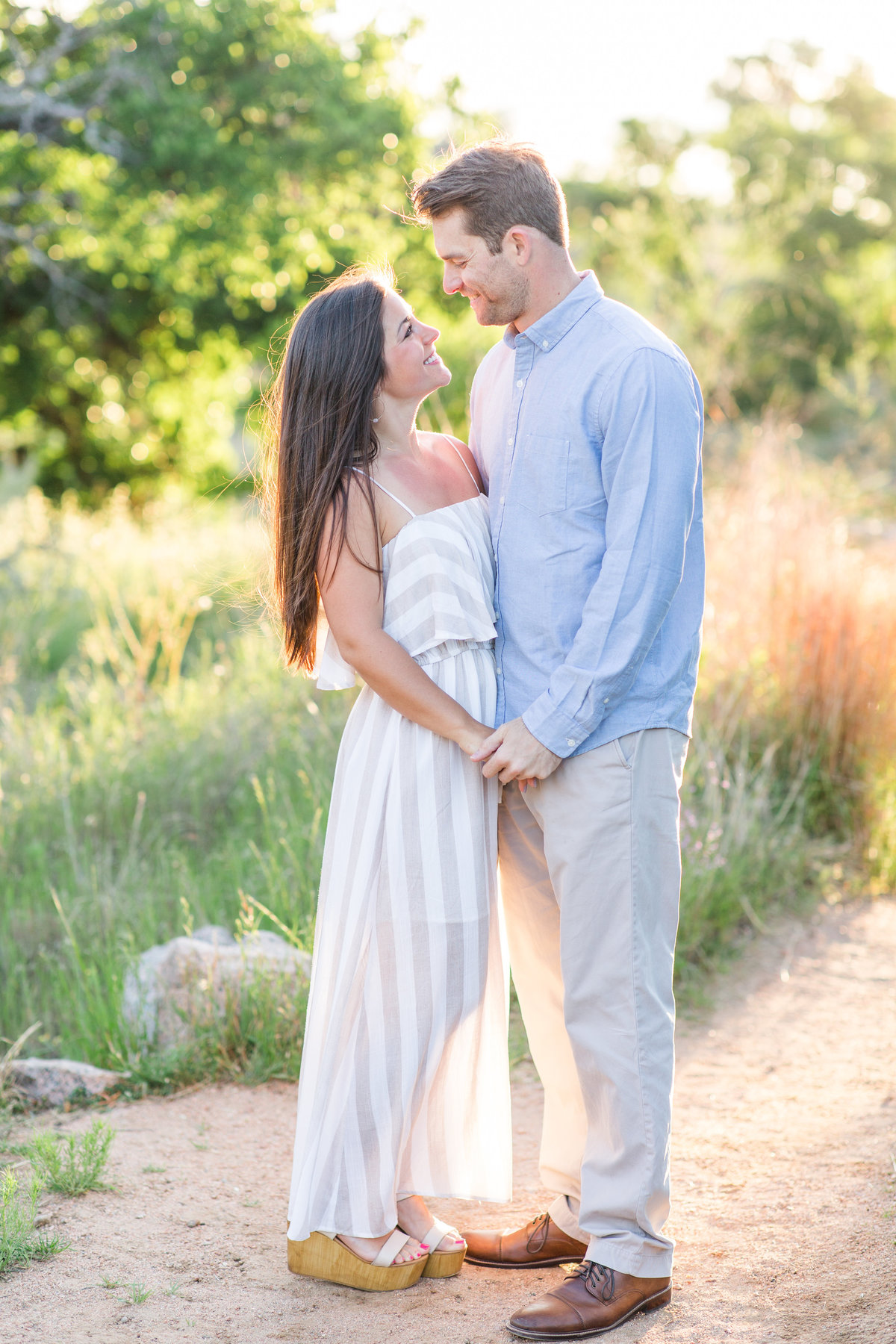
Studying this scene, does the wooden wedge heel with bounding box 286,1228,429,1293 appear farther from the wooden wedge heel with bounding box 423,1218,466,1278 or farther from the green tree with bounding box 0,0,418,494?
the green tree with bounding box 0,0,418,494

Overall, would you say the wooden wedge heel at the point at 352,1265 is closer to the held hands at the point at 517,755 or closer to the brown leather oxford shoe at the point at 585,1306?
the brown leather oxford shoe at the point at 585,1306

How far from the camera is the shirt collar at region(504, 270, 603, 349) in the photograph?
2.30 m

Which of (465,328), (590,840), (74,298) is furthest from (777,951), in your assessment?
(74,298)

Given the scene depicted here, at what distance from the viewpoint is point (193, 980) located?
362 centimetres

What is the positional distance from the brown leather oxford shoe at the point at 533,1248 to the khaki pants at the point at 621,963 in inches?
10.1

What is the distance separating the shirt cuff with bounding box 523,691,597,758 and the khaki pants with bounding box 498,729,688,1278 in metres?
0.06

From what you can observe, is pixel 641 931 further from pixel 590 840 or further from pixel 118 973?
pixel 118 973

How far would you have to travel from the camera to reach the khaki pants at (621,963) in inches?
88.6

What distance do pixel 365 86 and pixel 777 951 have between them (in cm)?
941

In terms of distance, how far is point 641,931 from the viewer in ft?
7.42

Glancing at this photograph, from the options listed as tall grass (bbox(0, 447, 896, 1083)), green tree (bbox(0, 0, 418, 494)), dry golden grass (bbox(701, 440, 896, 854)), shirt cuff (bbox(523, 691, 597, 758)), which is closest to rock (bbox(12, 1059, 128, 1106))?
tall grass (bbox(0, 447, 896, 1083))

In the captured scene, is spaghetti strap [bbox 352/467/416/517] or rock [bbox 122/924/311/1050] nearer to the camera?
spaghetti strap [bbox 352/467/416/517]

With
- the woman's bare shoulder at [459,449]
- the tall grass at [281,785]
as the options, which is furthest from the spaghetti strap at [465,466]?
the tall grass at [281,785]

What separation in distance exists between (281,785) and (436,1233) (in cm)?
242
